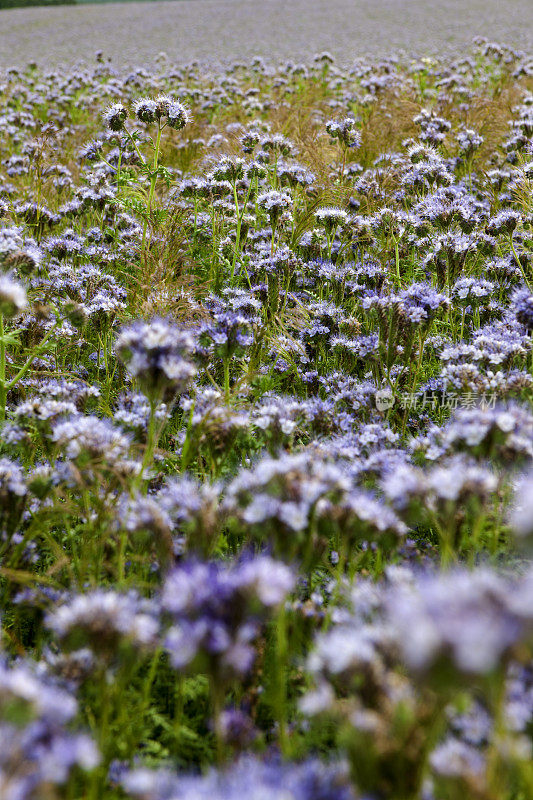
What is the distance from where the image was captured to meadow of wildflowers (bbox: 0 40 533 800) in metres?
1.36

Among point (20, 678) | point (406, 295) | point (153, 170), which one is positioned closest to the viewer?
point (20, 678)

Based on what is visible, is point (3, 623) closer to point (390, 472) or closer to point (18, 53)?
point (390, 472)

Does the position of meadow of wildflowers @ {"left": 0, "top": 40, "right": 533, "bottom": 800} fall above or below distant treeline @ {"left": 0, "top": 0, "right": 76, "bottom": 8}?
below

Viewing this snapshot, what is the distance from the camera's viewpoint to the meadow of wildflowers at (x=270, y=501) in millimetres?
1362

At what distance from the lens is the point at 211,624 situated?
56.5 inches

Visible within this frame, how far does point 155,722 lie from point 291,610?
58cm

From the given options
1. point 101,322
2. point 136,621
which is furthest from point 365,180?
point 136,621

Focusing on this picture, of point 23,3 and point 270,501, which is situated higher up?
point 23,3

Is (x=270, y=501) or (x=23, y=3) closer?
(x=270, y=501)

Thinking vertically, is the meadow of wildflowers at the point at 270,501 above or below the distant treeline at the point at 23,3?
below

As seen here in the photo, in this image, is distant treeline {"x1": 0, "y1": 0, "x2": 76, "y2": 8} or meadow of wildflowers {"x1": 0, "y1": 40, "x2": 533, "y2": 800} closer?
meadow of wildflowers {"x1": 0, "y1": 40, "x2": 533, "y2": 800}

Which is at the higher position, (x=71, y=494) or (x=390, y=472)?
(x=390, y=472)

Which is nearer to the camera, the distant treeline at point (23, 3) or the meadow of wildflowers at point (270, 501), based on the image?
the meadow of wildflowers at point (270, 501)

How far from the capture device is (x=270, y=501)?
1.86 meters
